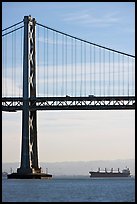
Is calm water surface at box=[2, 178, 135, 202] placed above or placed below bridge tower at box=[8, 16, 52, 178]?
below

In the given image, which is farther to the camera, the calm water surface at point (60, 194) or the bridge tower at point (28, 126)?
the bridge tower at point (28, 126)

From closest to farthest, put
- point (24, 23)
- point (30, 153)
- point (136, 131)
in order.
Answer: point (136, 131) < point (30, 153) < point (24, 23)

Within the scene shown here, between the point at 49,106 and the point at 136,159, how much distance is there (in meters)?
47.3

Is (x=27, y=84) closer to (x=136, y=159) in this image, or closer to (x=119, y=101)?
(x=119, y=101)

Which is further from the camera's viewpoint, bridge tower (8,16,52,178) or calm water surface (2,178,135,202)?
bridge tower (8,16,52,178)

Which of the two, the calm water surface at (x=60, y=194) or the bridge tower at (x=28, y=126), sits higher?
the bridge tower at (x=28, y=126)

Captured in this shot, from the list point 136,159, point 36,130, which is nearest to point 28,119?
point 36,130

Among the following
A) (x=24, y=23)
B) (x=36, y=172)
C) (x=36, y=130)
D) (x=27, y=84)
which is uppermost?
(x=24, y=23)

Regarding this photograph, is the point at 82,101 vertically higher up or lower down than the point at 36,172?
higher up

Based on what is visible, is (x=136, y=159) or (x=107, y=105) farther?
(x=107, y=105)

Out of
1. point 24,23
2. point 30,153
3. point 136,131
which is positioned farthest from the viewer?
point 24,23

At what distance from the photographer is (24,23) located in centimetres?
5884

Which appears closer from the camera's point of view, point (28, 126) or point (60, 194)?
point (60, 194)

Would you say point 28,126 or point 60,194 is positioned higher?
point 28,126
